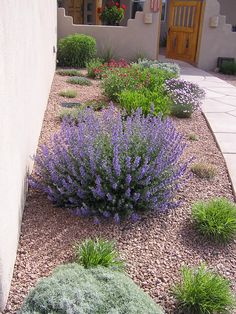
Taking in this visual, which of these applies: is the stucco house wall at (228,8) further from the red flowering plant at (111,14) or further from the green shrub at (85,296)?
the green shrub at (85,296)

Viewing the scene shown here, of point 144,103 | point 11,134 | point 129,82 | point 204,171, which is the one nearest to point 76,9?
point 129,82

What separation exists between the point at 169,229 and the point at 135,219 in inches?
13.1

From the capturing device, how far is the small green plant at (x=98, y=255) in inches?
98.9

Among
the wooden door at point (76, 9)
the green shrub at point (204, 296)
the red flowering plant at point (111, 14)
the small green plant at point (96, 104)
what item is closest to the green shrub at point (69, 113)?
the small green plant at point (96, 104)

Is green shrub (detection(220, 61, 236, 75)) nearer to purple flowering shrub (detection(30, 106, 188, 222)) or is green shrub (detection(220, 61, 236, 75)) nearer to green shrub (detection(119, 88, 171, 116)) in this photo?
green shrub (detection(119, 88, 171, 116))

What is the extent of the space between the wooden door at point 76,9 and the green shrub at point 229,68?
22.8 feet

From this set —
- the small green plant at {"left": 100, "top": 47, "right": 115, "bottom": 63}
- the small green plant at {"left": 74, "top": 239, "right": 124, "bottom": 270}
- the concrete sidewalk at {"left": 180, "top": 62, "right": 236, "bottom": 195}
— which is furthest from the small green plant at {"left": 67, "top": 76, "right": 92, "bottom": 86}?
the small green plant at {"left": 74, "top": 239, "right": 124, "bottom": 270}

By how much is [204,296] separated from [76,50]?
907cm

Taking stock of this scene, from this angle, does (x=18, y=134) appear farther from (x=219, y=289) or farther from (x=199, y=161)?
(x=199, y=161)

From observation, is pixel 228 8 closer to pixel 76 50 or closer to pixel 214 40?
pixel 214 40

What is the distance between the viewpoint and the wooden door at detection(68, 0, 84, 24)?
15711 mm

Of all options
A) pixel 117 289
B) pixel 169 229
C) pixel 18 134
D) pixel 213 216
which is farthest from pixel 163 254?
pixel 18 134

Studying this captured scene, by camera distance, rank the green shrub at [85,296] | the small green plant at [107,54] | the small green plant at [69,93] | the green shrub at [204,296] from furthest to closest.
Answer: the small green plant at [107,54], the small green plant at [69,93], the green shrub at [204,296], the green shrub at [85,296]

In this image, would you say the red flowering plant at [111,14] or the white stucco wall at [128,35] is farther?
the red flowering plant at [111,14]
